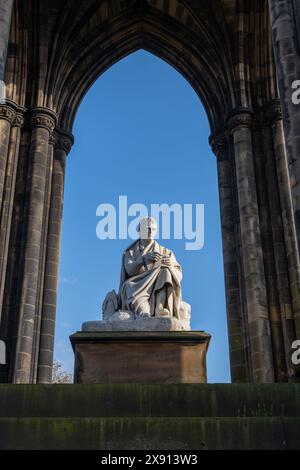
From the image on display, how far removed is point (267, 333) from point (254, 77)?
6143 mm

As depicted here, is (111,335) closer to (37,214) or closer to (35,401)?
(35,401)

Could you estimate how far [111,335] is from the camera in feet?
26.9

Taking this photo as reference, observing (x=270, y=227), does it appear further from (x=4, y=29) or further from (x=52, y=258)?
(x=4, y=29)

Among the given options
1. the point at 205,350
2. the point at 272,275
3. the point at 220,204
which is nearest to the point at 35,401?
the point at 205,350

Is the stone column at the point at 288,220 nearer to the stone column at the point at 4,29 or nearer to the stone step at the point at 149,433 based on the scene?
the stone column at the point at 4,29

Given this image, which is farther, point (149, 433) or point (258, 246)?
point (258, 246)

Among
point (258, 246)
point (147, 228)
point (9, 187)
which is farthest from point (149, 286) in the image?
point (9, 187)

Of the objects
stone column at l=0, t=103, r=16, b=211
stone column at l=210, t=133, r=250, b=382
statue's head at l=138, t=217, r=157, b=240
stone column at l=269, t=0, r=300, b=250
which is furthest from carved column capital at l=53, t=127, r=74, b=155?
stone column at l=269, t=0, r=300, b=250

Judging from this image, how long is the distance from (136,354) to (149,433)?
2.56 metres

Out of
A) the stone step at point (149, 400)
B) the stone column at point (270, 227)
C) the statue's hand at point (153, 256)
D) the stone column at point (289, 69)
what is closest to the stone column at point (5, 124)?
the statue's hand at point (153, 256)

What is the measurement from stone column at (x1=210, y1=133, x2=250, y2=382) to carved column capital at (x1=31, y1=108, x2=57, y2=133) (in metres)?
3.65

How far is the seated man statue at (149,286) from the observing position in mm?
8875

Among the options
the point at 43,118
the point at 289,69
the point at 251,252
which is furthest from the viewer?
the point at 43,118

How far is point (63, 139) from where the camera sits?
14.4 metres
